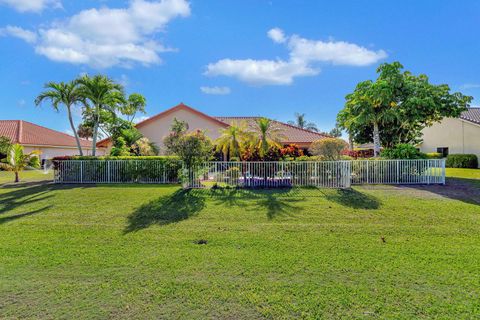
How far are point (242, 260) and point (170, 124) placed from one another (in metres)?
20.9

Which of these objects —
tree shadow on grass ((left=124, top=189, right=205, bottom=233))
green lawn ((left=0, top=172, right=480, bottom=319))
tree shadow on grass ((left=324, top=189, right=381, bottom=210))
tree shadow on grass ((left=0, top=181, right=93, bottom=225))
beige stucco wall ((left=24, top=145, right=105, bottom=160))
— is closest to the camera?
green lawn ((left=0, top=172, right=480, bottom=319))

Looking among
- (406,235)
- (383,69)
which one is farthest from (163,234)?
(383,69)

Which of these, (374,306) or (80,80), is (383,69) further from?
(80,80)

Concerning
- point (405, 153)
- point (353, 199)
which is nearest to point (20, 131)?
point (353, 199)

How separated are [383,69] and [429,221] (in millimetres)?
13644

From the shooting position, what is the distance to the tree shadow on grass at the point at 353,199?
8578 millimetres

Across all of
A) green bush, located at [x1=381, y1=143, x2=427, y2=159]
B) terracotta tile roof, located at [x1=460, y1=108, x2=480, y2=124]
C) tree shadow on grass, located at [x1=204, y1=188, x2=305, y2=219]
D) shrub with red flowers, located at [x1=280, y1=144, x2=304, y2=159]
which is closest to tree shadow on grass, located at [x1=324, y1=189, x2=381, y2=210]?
tree shadow on grass, located at [x1=204, y1=188, x2=305, y2=219]

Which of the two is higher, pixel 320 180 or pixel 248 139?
pixel 248 139

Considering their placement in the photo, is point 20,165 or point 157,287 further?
point 20,165

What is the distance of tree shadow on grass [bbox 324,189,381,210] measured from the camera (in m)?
8.58

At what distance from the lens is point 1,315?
311 centimetres

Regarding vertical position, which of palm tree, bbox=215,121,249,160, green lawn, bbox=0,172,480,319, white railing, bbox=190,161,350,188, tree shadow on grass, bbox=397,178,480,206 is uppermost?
palm tree, bbox=215,121,249,160

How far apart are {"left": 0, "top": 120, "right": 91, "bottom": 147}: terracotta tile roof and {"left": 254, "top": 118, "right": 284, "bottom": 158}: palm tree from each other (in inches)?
1054

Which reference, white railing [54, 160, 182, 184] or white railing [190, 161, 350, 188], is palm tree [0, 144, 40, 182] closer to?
white railing [54, 160, 182, 184]
